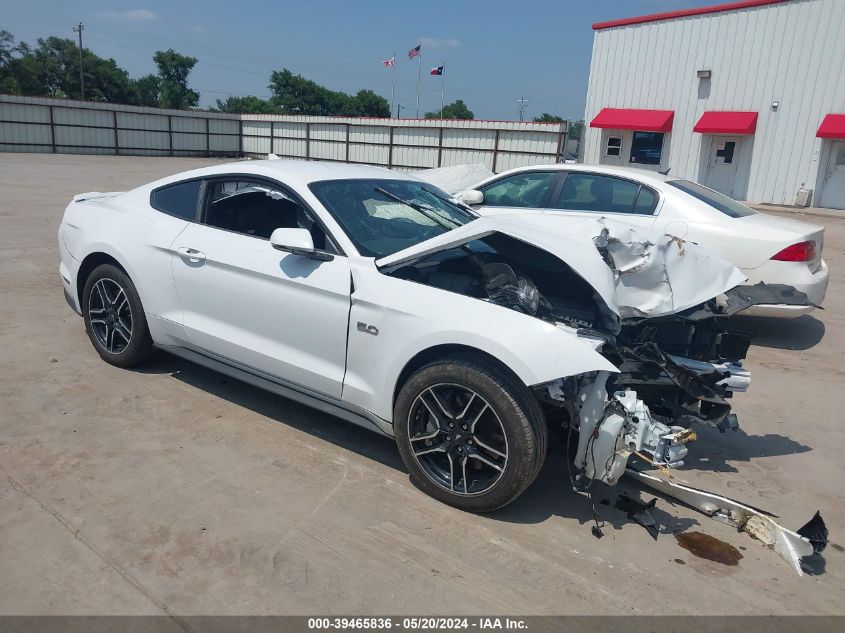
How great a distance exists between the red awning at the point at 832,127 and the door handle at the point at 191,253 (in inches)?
868

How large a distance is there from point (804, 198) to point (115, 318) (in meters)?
22.2

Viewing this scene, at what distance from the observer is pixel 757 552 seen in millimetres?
3127

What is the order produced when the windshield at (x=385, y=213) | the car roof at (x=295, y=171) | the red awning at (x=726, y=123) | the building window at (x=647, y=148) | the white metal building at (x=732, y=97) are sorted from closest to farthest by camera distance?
the windshield at (x=385, y=213) → the car roof at (x=295, y=171) → the white metal building at (x=732, y=97) → the red awning at (x=726, y=123) → the building window at (x=647, y=148)

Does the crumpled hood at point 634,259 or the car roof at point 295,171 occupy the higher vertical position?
the car roof at point 295,171

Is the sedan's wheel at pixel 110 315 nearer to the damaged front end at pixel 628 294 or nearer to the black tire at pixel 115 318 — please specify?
the black tire at pixel 115 318

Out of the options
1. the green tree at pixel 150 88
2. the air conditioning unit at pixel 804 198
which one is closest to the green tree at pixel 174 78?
the green tree at pixel 150 88

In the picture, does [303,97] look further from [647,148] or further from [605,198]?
[605,198]

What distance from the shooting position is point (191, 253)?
423cm

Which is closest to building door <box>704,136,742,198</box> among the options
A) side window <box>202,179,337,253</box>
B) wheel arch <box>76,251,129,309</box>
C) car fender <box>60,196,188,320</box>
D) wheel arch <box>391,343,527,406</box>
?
side window <box>202,179,337,253</box>

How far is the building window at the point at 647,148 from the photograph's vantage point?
25.0m

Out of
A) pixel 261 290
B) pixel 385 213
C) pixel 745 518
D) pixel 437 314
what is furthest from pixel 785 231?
pixel 261 290
